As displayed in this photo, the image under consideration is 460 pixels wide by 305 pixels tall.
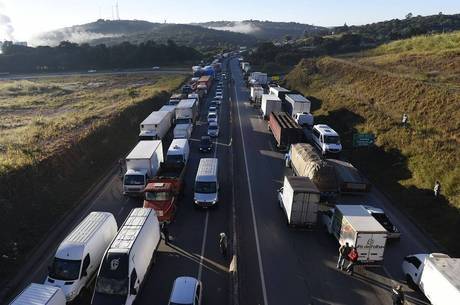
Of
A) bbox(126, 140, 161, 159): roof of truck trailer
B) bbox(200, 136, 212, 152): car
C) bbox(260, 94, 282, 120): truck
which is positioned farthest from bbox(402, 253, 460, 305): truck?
bbox(260, 94, 282, 120): truck

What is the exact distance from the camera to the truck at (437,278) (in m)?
15.0

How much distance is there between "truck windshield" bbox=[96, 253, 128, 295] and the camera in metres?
15.5

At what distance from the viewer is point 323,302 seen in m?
17.2

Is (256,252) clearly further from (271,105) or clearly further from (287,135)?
(271,105)

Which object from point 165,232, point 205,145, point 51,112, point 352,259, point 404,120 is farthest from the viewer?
point 51,112

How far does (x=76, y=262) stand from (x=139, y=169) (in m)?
12.0

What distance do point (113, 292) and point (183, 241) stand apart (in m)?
7.13

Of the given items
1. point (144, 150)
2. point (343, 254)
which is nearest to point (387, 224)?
point (343, 254)

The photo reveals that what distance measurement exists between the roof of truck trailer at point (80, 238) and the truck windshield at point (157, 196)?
14.2 feet

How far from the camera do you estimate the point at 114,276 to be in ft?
51.5

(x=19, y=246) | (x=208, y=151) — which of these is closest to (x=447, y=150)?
(x=208, y=151)

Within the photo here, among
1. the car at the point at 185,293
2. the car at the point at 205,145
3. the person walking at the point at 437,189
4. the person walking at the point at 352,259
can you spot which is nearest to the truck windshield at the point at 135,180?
the car at the point at 205,145

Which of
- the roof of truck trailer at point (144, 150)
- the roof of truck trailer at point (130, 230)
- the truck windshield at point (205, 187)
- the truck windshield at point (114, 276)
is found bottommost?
the truck windshield at point (205, 187)

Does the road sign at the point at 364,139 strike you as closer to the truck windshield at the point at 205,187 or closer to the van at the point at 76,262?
the truck windshield at the point at 205,187
